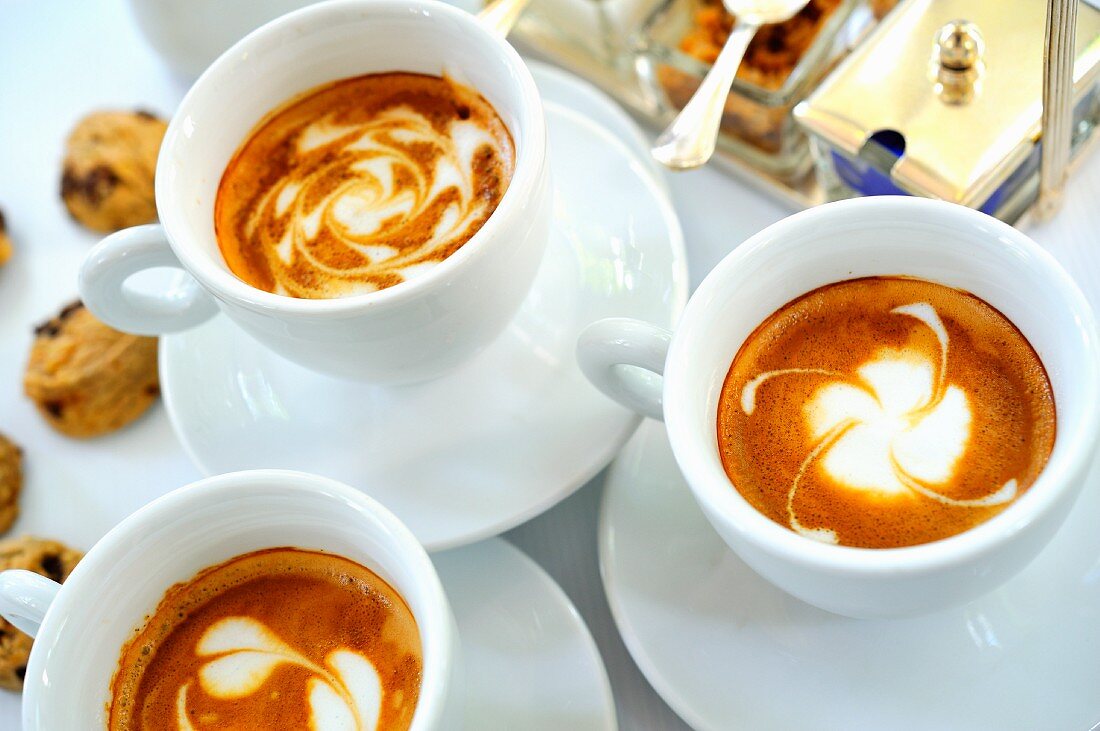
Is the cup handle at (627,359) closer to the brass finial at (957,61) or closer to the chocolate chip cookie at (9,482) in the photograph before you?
the brass finial at (957,61)

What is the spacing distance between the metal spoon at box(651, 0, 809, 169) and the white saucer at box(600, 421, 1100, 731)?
1.12 feet

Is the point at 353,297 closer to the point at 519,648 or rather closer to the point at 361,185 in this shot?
the point at 361,185

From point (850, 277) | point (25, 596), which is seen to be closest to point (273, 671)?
point (25, 596)

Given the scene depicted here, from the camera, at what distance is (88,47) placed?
1.46 metres

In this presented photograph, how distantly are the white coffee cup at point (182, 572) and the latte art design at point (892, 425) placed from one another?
28 centimetres

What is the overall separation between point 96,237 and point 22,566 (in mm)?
421

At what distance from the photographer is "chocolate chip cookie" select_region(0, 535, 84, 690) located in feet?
3.27

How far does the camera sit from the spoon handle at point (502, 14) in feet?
3.78

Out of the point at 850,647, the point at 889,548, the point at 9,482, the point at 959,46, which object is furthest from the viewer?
the point at 9,482

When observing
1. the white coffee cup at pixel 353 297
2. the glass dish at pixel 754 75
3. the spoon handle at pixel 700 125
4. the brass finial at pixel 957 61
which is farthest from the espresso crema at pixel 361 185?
the brass finial at pixel 957 61

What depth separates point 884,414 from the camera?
2.74ft

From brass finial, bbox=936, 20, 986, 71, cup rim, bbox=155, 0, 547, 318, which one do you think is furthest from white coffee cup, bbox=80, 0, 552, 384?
brass finial, bbox=936, 20, 986, 71

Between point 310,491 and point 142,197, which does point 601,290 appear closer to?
point 310,491

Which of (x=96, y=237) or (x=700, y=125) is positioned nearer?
(x=700, y=125)
